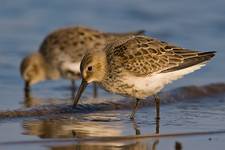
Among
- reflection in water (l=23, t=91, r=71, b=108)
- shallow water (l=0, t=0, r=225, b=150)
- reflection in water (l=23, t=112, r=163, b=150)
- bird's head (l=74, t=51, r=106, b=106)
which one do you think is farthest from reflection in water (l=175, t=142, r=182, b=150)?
reflection in water (l=23, t=91, r=71, b=108)

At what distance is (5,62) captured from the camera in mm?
14289

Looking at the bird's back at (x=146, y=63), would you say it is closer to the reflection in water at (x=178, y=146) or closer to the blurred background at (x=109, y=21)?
the reflection in water at (x=178, y=146)

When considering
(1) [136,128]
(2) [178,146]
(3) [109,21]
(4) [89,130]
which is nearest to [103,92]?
(1) [136,128]

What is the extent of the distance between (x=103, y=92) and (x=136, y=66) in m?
3.26

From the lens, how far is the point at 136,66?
31.7ft

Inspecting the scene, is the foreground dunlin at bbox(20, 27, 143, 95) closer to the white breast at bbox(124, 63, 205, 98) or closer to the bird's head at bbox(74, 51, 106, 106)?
the bird's head at bbox(74, 51, 106, 106)

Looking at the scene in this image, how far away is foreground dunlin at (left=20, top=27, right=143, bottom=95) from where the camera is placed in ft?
45.1

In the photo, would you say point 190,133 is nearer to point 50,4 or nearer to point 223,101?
point 223,101

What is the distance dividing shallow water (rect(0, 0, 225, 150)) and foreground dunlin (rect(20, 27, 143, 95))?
0.78ft

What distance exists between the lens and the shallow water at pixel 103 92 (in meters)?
8.79

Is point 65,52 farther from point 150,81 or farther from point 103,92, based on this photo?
point 150,81

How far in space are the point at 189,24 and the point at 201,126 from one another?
286 inches

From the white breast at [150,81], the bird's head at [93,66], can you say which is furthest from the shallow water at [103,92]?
the bird's head at [93,66]

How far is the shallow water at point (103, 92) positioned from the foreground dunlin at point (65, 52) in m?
0.24
